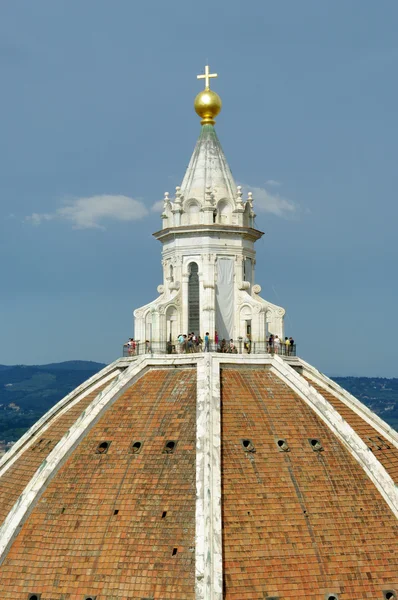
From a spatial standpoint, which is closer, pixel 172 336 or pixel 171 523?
pixel 171 523

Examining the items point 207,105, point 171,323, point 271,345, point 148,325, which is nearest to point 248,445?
point 271,345

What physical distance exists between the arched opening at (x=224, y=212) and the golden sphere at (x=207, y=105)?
413 centimetres

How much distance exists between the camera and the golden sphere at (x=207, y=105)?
153ft

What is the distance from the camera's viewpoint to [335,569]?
3609 cm

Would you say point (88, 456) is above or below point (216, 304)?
below

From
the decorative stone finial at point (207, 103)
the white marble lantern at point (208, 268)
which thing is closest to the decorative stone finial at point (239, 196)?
the white marble lantern at point (208, 268)

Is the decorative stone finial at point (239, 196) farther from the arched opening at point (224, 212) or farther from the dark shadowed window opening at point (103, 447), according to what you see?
the dark shadowed window opening at point (103, 447)

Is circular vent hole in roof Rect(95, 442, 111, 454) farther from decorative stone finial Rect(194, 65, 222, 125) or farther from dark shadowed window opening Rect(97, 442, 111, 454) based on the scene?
decorative stone finial Rect(194, 65, 222, 125)

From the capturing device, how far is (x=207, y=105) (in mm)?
46781

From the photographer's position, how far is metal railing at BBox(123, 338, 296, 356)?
4403 cm

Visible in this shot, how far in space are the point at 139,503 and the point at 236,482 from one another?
3501 millimetres

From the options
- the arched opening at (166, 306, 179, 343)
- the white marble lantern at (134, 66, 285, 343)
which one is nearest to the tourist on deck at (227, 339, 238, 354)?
the white marble lantern at (134, 66, 285, 343)

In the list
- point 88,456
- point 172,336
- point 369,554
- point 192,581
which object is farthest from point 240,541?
point 172,336

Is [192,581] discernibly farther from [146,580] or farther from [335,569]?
[335,569]
